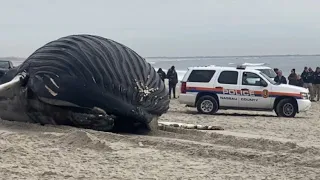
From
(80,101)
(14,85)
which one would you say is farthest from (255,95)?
(14,85)

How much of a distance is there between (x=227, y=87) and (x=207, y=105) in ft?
3.03

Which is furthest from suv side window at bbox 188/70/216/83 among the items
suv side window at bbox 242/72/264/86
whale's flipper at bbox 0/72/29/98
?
whale's flipper at bbox 0/72/29/98

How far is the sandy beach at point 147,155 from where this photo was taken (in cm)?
745

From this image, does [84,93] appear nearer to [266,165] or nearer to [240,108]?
[266,165]

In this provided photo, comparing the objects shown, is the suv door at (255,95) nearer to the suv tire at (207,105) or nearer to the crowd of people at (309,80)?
the suv tire at (207,105)

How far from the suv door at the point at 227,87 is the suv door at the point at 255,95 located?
230mm

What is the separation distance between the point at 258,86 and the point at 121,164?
449 inches

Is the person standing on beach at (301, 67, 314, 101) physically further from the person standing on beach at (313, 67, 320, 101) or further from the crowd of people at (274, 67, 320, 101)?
the person standing on beach at (313, 67, 320, 101)

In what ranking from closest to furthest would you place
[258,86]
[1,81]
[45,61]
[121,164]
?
[121,164], [45,61], [1,81], [258,86]

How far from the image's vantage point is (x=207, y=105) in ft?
62.4

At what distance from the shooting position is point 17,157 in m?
8.22

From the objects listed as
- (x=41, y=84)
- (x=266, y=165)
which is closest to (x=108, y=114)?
(x=41, y=84)

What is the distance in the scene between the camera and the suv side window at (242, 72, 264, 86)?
61.5 ft

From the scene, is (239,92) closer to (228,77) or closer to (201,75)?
(228,77)
